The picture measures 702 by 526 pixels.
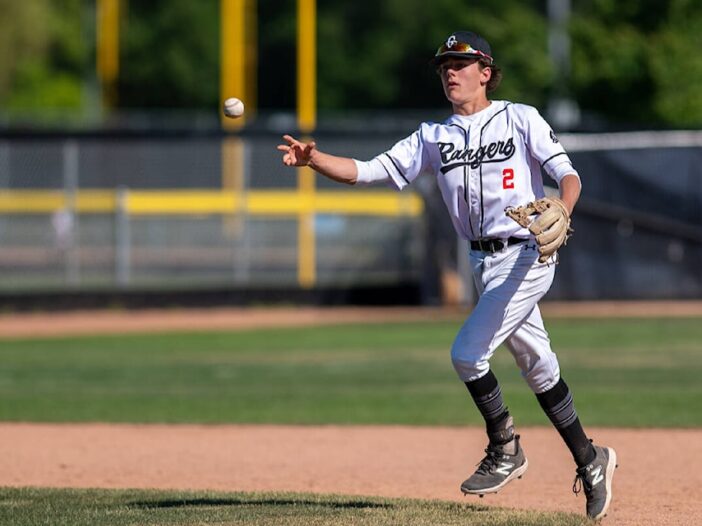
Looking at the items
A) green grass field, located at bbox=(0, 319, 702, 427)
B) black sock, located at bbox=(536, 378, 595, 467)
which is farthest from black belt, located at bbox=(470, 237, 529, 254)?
green grass field, located at bbox=(0, 319, 702, 427)

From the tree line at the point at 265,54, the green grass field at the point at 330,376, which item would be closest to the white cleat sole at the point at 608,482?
the green grass field at the point at 330,376

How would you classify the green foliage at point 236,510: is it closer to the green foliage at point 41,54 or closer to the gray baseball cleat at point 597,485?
the gray baseball cleat at point 597,485

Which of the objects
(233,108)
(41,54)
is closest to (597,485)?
(233,108)

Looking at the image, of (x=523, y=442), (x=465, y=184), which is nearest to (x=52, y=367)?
(x=523, y=442)

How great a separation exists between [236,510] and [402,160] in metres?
1.75

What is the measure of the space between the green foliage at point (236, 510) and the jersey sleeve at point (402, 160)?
147 cm

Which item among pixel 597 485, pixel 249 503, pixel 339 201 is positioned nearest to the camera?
pixel 597 485

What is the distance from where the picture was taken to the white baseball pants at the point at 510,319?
19.2 ft

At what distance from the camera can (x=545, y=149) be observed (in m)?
5.87

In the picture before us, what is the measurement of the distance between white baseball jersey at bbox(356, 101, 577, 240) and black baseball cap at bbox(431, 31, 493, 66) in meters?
0.26

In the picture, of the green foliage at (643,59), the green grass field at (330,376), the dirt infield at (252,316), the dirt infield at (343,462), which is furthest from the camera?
the green foliage at (643,59)

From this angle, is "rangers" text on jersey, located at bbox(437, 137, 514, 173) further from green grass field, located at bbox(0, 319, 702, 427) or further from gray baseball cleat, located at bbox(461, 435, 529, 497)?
green grass field, located at bbox(0, 319, 702, 427)

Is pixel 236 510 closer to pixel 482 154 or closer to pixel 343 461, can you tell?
pixel 482 154

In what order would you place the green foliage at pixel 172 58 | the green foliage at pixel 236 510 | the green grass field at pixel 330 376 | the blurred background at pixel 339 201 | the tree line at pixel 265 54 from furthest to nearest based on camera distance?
1. the green foliage at pixel 172 58
2. the tree line at pixel 265 54
3. the blurred background at pixel 339 201
4. the green grass field at pixel 330 376
5. the green foliage at pixel 236 510
